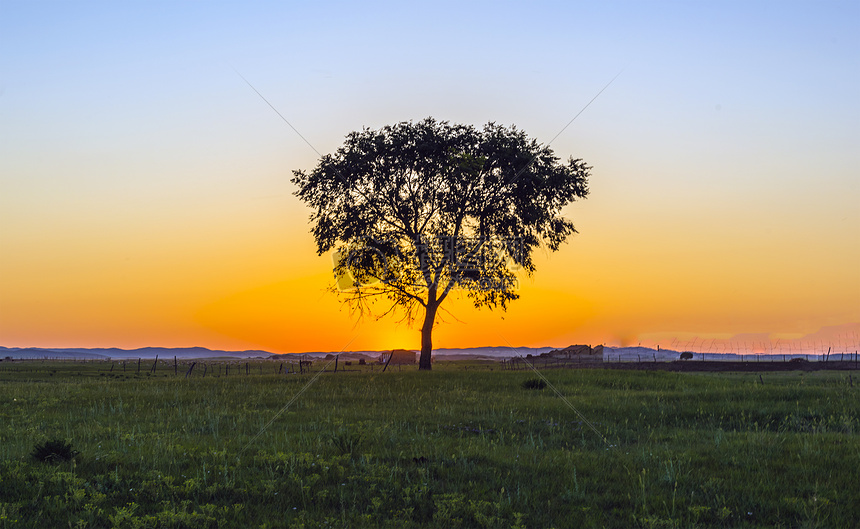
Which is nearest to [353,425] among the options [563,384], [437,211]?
[563,384]

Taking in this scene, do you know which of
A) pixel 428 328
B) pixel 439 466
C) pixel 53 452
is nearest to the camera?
pixel 439 466

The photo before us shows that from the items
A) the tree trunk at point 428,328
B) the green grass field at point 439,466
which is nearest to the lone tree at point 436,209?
the tree trunk at point 428,328

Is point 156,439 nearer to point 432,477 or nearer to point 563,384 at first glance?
point 432,477

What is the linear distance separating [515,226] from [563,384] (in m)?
15.2

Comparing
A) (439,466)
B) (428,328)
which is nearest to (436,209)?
(428,328)

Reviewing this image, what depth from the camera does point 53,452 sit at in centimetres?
1069

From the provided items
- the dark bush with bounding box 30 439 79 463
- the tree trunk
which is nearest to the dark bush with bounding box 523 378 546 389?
the tree trunk

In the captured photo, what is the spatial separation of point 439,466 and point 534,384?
15775 mm

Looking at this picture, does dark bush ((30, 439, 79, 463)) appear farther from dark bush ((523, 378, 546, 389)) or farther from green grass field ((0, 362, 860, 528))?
dark bush ((523, 378, 546, 389))

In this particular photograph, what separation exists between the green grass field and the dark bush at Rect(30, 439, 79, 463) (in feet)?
0.55

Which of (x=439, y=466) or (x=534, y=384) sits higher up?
(x=439, y=466)

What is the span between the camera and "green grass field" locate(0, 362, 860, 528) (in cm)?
793

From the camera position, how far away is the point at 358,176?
1527 inches

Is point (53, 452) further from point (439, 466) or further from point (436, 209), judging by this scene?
point (436, 209)
